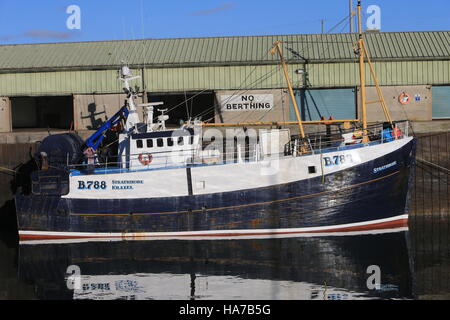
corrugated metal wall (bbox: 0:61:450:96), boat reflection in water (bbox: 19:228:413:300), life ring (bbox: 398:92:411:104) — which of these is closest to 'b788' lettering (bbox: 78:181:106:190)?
boat reflection in water (bbox: 19:228:413:300)

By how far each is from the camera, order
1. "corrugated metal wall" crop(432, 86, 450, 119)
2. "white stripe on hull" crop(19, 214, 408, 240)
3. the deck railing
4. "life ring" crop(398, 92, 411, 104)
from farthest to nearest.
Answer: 1. "corrugated metal wall" crop(432, 86, 450, 119)
2. "life ring" crop(398, 92, 411, 104)
3. the deck railing
4. "white stripe on hull" crop(19, 214, 408, 240)

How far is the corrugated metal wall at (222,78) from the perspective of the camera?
96.8 feet

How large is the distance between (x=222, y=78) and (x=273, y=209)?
938 cm

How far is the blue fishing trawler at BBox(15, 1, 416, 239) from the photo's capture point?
2300 cm

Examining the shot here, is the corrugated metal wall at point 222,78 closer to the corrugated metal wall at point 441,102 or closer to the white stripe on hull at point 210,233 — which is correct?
the corrugated metal wall at point 441,102

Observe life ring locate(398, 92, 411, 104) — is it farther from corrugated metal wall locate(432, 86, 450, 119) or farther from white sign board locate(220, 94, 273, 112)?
white sign board locate(220, 94, 273, 112)

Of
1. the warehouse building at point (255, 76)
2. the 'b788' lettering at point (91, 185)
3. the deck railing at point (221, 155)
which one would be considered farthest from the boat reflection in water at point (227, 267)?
the warehouse building at point (255, 76)

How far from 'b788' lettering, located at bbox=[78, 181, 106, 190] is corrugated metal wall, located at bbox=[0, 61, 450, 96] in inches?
298

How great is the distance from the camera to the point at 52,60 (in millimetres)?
31875

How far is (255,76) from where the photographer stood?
2997cm

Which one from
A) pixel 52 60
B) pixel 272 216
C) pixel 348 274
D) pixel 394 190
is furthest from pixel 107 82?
pixel 348 274

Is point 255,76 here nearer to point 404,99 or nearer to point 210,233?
point 404,99

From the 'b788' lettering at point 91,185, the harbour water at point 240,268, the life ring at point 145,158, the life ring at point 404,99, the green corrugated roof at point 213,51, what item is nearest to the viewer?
the harbour water at point 240,268

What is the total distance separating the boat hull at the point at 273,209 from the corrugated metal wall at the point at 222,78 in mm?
7332
